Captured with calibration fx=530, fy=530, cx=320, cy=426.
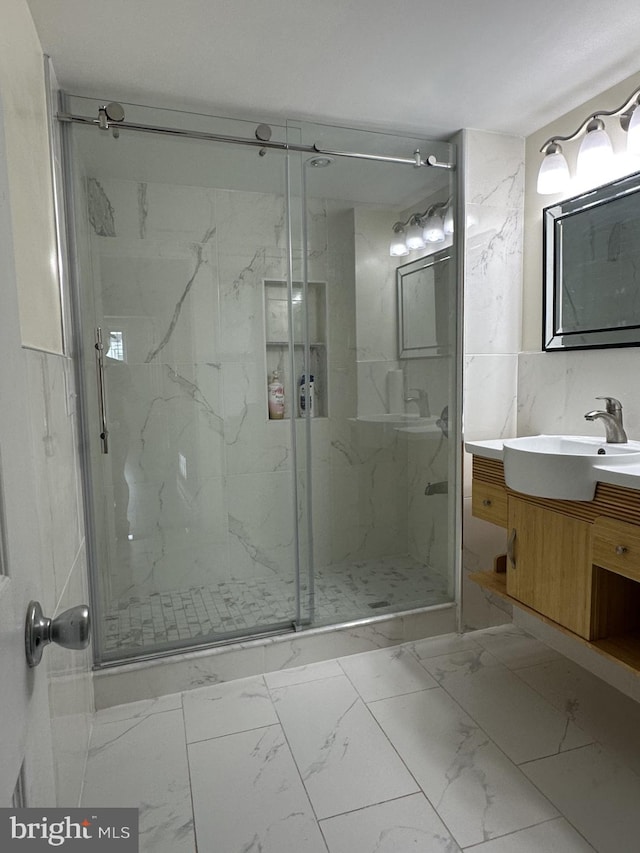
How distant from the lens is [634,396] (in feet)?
6.23

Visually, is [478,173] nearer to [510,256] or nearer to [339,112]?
[510,256]

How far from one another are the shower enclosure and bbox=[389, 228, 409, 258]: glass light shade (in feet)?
0.10

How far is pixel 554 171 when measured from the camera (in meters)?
2.04

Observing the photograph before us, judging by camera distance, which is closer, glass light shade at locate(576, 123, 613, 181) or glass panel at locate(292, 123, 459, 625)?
glass light shade at locate(576, 123, 613, 181)

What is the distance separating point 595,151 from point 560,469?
1158 mm

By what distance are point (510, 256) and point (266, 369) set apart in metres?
1.22

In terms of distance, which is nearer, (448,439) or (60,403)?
(60,403)

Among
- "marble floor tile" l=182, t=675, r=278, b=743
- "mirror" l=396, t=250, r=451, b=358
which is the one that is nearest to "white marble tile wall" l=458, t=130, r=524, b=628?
"mirror" l=396, t=250, r=451, b=358

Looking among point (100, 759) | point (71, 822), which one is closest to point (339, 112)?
point (71, 822)

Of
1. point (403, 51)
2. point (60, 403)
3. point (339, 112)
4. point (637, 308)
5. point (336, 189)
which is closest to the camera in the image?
point (60, 403)

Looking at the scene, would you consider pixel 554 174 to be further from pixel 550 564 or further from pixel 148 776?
pixel 148 776

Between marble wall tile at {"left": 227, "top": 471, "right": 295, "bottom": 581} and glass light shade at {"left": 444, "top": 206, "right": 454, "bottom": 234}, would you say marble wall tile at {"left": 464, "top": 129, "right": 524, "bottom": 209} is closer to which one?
glass light shade at {"left": 444, "top": 206, "right": 454, "bottom": 234}

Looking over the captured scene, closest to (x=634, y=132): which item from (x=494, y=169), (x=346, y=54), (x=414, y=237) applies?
(x=494, y=169)

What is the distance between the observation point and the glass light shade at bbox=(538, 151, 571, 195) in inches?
80.2
